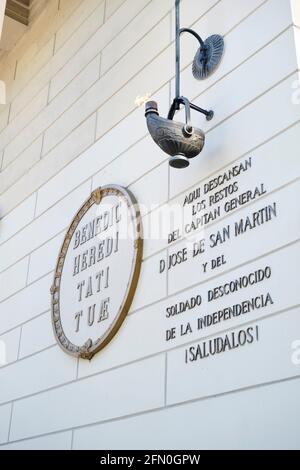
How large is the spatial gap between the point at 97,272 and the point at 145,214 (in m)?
0.43

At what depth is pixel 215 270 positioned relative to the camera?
8.04 ft

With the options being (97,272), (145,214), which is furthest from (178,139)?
(97,272)

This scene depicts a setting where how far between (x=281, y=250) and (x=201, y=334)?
471 mm

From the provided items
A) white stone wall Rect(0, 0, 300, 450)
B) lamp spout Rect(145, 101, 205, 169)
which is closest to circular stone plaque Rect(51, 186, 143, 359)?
white stone wall Rect(0, 0, 300, 450)

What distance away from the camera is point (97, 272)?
3191 millimetres

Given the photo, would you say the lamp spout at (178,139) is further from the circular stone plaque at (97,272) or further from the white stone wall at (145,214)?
the circular stone plaque at (97,272)

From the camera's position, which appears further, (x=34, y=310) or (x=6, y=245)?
(x=6, y=245)

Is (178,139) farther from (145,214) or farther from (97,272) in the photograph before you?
(97,272)

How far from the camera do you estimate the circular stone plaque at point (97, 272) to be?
9.64 feet

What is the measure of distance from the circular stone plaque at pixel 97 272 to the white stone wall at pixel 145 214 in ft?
0.23
